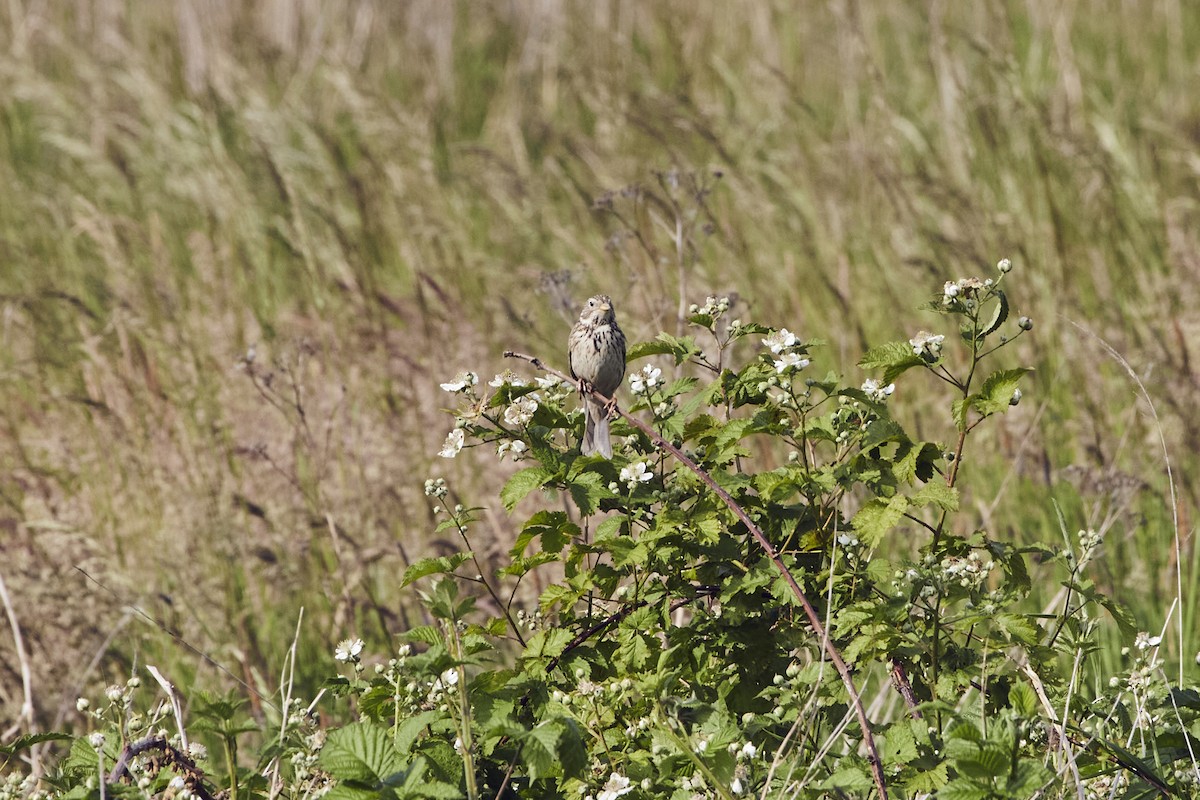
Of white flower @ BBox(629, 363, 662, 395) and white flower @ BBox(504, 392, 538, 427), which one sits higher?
white flower @ BBox(629, 363, 662, 395)

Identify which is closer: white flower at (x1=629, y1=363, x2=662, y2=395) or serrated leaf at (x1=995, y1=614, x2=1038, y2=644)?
serrated leaf at (x1=995, y1=614, x2=1038, y2=644)

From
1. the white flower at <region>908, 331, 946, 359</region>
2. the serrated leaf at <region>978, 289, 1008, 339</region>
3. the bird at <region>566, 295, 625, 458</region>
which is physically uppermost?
the serrated leaf at <region>978, 289, 1008, 339</region>

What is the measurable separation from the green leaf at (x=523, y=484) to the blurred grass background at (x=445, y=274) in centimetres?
108

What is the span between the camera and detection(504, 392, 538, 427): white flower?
220 centimetres

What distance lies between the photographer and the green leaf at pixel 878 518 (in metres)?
2.07

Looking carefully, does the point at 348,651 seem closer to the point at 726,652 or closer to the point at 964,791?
the point at 726,652

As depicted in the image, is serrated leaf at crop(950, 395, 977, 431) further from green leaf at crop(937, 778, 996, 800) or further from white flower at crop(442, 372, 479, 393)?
Answer: white flower at crop(442, 372, 479, 393)

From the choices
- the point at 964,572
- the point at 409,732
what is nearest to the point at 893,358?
the point at 964,572

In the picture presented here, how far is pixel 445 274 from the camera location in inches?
215

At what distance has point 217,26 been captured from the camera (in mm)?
8797

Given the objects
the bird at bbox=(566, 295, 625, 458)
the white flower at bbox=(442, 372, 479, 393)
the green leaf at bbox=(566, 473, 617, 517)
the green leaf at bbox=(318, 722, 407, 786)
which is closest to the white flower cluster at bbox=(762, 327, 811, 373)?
the green leaf at bbox=(566, 473, 617, 517)

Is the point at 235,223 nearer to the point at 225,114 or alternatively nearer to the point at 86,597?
the point at 225,114

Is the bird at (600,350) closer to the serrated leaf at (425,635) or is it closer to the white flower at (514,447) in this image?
the white flower at (514,447)

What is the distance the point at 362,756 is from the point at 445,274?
3.72 m
